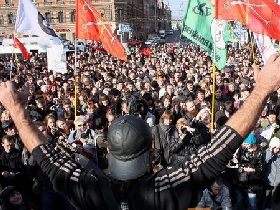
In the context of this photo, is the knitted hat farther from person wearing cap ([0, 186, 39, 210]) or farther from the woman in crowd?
the woman in crowd

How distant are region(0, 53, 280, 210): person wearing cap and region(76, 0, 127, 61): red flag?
24.7 ft

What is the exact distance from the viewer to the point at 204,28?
784cm

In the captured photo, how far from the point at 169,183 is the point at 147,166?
12 cm

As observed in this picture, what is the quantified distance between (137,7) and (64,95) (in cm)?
7885

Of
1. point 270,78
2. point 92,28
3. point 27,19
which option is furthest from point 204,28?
point 270,78

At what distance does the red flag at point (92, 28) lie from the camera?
9078 mm

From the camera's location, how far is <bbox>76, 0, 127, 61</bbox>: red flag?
9.08m

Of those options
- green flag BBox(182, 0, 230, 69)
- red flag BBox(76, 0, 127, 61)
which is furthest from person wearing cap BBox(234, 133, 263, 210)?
red flag BBox(76, 0, 127, 61)

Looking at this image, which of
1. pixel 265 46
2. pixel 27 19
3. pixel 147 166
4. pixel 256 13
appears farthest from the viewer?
pixel 27 19

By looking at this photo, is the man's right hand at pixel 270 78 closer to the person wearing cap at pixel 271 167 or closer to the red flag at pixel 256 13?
the person wearing cap at pixel 271 167

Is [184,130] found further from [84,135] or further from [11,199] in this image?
[11,199]

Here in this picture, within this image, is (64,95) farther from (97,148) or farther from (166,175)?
(166,175)

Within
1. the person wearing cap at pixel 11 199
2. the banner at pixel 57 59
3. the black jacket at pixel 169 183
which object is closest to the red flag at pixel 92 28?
the banner at pixel 57 59

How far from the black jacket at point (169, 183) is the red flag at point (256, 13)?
17.8 ft
